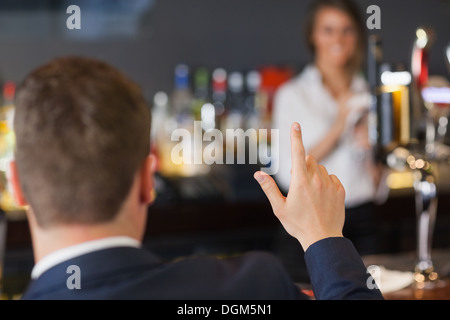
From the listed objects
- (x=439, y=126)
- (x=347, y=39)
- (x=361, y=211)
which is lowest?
(x=361, y=211)

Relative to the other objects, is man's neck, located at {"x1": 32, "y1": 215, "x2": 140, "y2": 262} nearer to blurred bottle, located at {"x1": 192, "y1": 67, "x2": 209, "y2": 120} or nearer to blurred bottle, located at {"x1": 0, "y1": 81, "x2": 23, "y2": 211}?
blurred bottle, located at {"x1": 0, "y1": 81, "x2": 23, "y2": 211}

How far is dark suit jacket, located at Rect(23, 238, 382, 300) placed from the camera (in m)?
0.62

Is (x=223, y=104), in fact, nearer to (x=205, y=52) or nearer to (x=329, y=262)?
(x=205, y=52)

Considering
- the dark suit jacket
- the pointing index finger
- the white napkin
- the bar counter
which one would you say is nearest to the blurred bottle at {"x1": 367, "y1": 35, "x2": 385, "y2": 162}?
the white napkin

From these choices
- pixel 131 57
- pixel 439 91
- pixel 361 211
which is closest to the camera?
pixel 439 91

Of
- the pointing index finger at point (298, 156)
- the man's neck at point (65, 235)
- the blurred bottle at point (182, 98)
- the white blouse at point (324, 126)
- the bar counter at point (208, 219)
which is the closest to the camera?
the pointing index finger at point (298, 156)

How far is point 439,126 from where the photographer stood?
1.24 meters

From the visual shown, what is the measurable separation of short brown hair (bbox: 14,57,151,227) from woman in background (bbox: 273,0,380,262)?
1.08 m

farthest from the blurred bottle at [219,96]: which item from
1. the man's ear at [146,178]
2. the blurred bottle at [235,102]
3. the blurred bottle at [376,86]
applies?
the man's ear at [146,178]

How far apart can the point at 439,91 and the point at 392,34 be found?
217 cm

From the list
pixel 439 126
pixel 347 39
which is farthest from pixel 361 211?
pixel 439 126

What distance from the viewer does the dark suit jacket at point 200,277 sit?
620 millimetres

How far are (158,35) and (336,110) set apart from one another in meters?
1.25

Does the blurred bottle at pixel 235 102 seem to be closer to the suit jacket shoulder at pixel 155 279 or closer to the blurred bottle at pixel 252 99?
the blurred bottle at pixel 252 99
